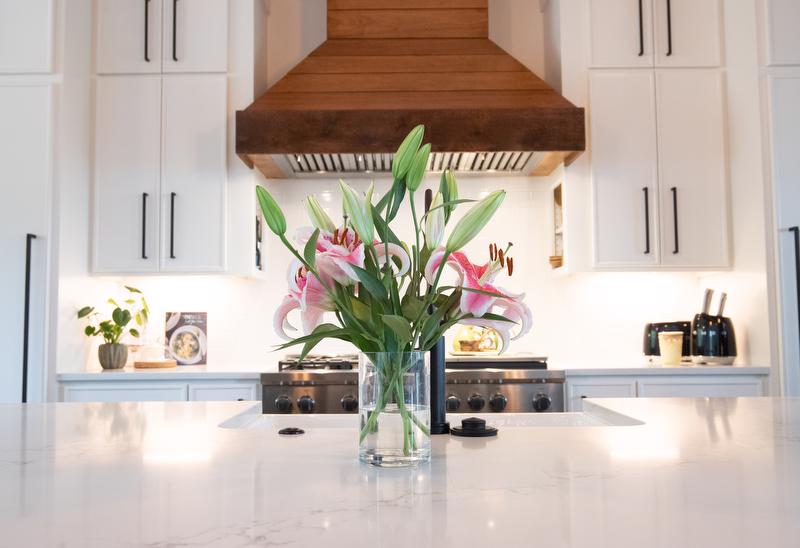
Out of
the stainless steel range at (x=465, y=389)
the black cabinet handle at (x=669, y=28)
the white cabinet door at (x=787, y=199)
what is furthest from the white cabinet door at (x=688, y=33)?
the stainless steel range at (x=465, y=389)

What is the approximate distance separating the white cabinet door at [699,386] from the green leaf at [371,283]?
2.47 metres

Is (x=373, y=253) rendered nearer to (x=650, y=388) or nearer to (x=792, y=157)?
(x=650, y=388)

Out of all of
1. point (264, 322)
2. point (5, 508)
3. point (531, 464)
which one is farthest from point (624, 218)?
point (5, 508)

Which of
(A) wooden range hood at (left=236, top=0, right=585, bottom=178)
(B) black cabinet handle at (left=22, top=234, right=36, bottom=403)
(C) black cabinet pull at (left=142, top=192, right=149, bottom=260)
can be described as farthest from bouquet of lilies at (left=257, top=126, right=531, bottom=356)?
(C) black cabinet pull at (left=142, top=192, right=149, bottom=260)

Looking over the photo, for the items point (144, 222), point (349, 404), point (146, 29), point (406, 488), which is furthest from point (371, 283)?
point (146, 29)

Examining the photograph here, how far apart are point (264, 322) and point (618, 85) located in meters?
2.05

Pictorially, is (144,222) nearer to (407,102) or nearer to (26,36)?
(26,36)

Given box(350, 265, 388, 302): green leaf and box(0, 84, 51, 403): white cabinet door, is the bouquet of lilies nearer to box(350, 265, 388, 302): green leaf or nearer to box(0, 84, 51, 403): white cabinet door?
box(350, 265, 388, 302): green leaf

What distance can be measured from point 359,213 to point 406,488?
14.2 inches

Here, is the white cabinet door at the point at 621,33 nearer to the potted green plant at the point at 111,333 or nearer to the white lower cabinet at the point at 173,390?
the white lower cabinet at the point at 173,390

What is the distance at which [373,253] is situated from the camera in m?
1.07

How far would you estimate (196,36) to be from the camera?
352cm

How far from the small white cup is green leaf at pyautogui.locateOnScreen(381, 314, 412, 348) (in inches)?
107

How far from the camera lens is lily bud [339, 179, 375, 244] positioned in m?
1.02
